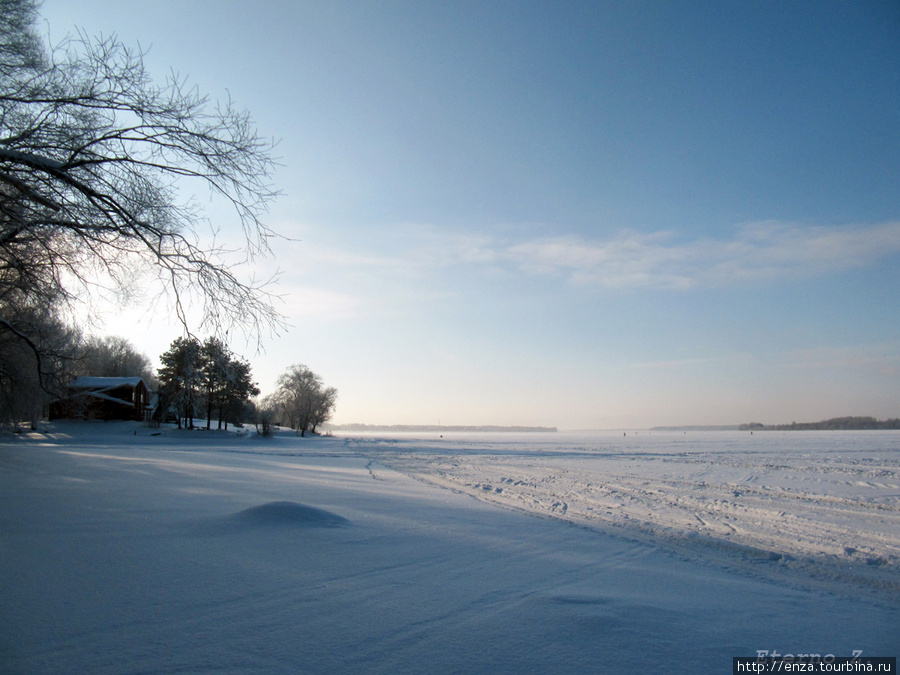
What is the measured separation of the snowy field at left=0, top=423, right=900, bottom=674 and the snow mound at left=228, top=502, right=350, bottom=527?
1.1 inches

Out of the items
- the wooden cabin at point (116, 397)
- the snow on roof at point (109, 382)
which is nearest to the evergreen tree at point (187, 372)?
the wooden cabin at point (116, 397)

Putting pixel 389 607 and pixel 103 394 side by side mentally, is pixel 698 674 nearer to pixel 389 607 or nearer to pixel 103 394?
pixel 389 607

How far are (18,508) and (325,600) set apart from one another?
18.2 feet

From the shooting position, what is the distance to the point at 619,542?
6.75 metres

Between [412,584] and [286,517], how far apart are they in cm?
274

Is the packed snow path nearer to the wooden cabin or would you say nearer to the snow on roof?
the wooden cabin

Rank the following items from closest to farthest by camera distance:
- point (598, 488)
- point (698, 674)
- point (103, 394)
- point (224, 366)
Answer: point (698, 674)
point (224, 366)
point (598, 488)
point (103, 394)

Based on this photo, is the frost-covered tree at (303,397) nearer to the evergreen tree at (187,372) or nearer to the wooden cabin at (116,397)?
the wooden cabin at (116,397)

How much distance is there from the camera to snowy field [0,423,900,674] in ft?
10.2

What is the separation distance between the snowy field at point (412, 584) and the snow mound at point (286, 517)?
0.03 m

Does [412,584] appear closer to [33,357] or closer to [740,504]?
[740,504]

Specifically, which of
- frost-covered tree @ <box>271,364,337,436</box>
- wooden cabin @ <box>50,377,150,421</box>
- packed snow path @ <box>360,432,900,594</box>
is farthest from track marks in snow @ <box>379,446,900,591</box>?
frost-covered tree @ <box>271,364,337,436</box>

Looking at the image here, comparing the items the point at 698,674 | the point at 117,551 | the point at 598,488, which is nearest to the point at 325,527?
the point at 117,551

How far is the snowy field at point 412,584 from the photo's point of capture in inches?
122
